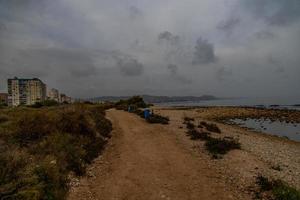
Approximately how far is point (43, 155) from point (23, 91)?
112227 mm

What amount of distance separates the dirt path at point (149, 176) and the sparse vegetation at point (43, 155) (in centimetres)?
61

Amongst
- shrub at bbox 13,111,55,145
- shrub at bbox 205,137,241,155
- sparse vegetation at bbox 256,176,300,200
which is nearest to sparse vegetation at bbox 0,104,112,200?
shrub at bbox 13,111,55,145

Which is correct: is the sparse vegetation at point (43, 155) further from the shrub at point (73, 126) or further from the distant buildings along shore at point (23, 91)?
the distant buildings along shore at point (23, 91)

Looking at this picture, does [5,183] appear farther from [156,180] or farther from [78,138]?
[78,138]

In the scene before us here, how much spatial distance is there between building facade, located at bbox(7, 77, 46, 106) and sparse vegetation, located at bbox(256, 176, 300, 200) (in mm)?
110797

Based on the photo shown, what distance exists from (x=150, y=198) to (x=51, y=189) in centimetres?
270

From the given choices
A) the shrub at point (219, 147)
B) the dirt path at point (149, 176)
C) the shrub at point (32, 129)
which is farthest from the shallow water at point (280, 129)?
the shrub at point (32, 129)

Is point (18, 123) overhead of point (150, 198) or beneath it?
overhead

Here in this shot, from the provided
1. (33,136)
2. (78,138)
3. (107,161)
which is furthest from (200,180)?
(33,136)

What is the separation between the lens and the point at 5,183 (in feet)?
20.8

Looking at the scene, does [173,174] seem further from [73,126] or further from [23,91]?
[23,91]

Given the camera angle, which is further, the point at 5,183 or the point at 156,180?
the point at 156,180

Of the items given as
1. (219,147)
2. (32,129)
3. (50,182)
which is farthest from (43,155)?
(219,147)

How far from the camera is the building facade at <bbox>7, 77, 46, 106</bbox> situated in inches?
4257
